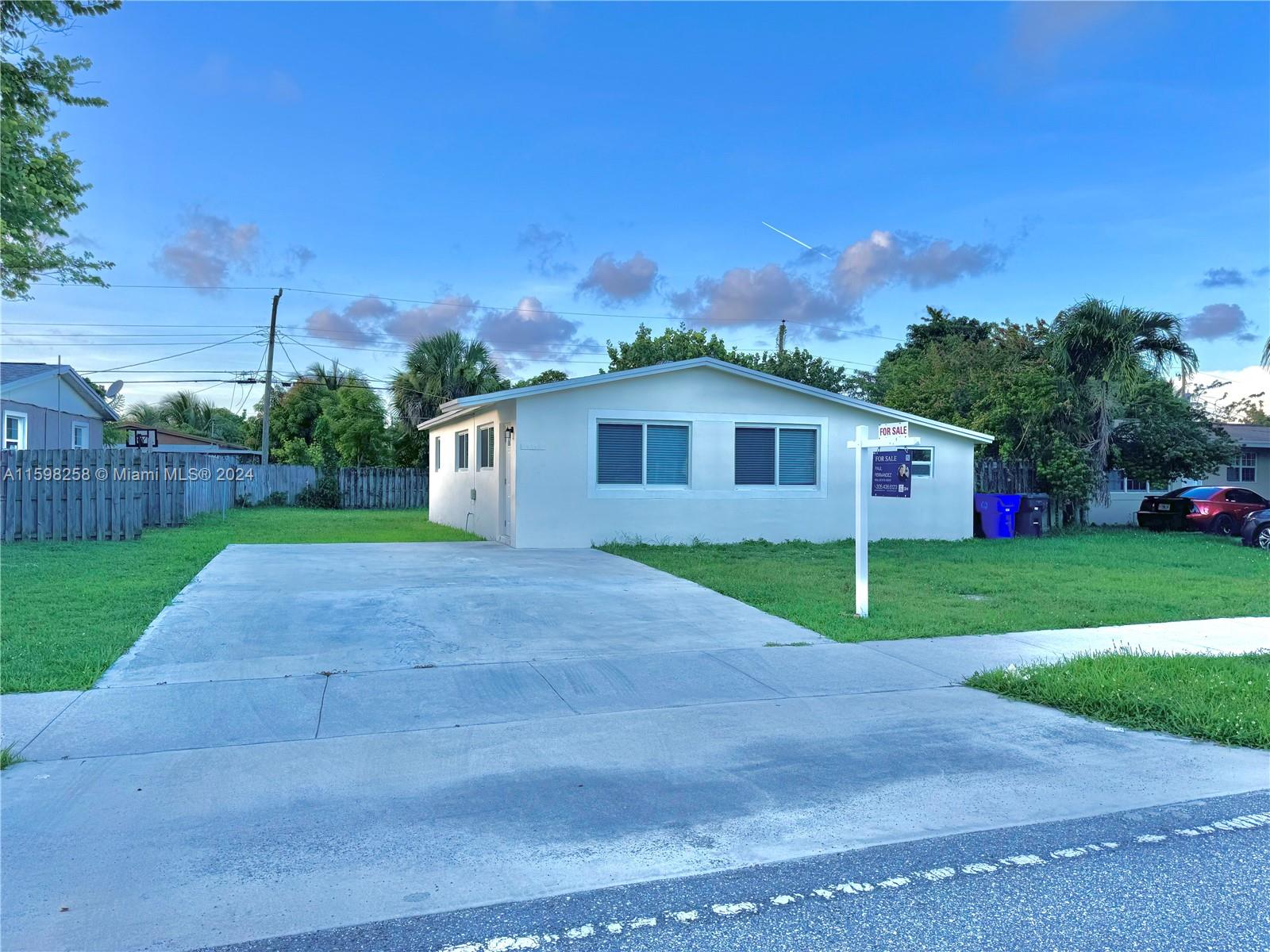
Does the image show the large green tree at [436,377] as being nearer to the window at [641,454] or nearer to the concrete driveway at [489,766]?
the window at [641,454]

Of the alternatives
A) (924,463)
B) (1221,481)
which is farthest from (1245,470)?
(924,463)

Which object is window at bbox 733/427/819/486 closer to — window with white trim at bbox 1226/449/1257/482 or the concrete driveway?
the concrete driveway

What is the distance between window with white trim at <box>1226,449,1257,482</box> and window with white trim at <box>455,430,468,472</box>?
2518cm

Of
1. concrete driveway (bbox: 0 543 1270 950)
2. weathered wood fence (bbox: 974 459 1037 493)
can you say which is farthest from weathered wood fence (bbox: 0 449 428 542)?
weathered wood fence (bbox: 974 459 1037 493)

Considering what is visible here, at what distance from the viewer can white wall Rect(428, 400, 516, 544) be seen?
17766 millimetres

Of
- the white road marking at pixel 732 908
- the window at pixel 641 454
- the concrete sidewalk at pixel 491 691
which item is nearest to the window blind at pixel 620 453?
the window at pixel 641 454

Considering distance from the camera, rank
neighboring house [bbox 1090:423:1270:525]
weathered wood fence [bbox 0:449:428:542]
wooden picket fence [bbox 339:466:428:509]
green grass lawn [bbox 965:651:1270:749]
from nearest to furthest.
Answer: green grass lawn [bbox 965:651:1270:749]
weathered wood fence [bbox 0:449:428:542]
neighboring house [bbox 1090:423:1270:525]
wooden picket fence [bbox 339:466:428:509]

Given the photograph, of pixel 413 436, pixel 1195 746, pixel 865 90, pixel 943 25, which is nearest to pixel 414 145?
pixel 865 90

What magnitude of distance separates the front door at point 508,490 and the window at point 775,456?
14.9 feet

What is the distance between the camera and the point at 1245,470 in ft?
98.2

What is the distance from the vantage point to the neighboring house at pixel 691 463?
16.5 m

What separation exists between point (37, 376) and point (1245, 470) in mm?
37198

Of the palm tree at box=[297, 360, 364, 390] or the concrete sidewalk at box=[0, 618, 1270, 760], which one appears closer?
the concrete sidewalk at box=[0, 618, 1270, 760]

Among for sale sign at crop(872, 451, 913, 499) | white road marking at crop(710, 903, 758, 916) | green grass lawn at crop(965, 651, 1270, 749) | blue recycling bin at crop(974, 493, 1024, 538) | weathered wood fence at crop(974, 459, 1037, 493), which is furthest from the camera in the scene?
weathered wood fence at crop(974, 459, 1037, 493)
